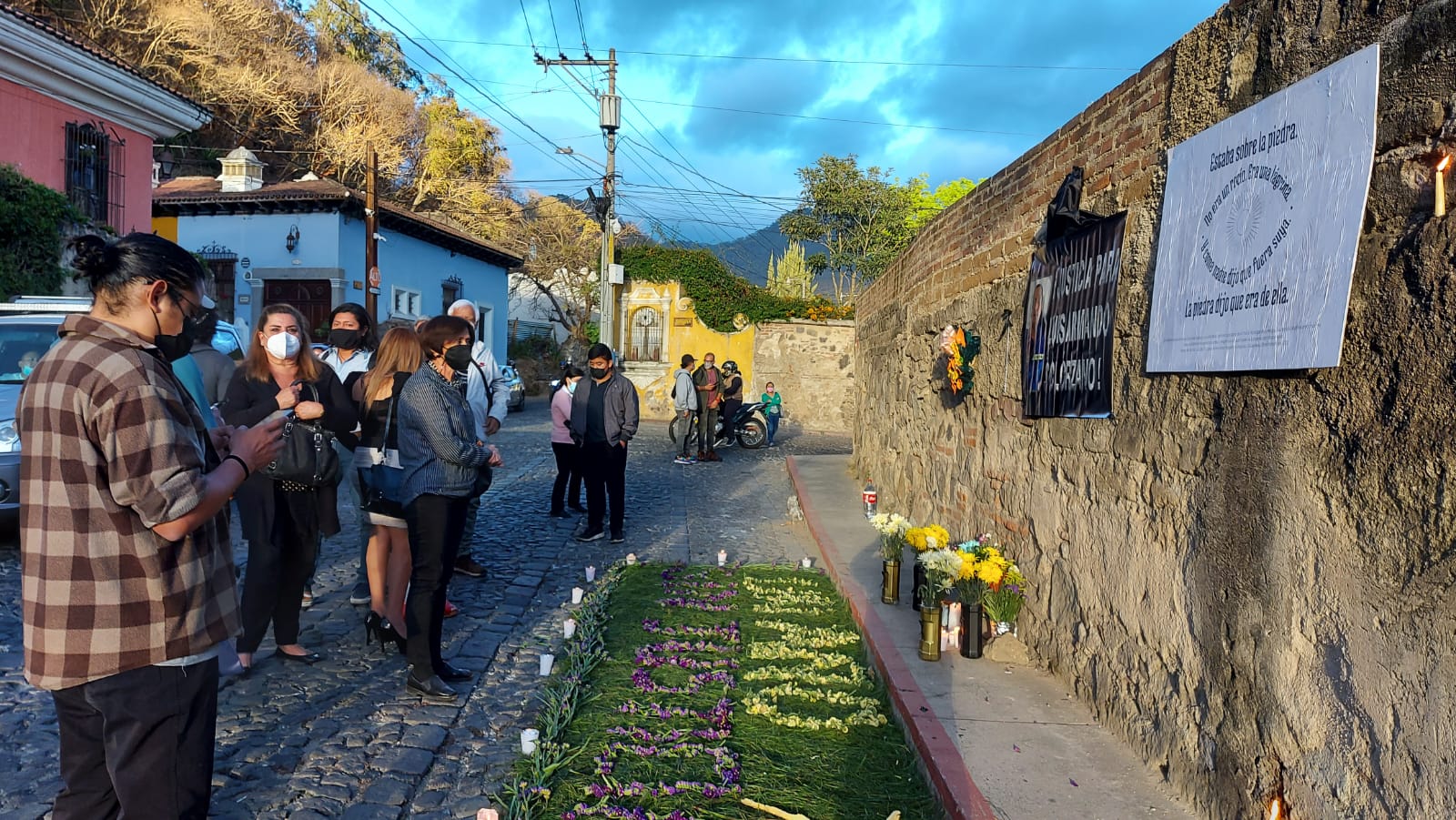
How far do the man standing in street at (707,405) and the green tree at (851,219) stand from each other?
2305 centimetres

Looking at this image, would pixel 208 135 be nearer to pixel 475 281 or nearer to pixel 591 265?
pixel 475 281

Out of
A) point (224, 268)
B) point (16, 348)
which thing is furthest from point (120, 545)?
point (224, 268)

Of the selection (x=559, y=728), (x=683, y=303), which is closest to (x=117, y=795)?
(x=559, y=728)

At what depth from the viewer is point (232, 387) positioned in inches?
182

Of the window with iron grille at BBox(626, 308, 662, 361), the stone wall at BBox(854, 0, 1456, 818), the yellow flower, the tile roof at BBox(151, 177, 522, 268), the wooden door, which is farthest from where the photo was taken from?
the window with iron grille at BBox(626, 308, 662, 361)

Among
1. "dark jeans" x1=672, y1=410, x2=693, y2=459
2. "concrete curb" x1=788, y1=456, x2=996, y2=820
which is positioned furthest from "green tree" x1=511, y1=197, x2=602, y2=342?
"concrete curb" x1=788, y1=456, x2=996, y2=820

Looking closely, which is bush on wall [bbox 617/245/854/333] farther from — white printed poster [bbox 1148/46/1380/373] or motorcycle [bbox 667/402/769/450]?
white printed poster [bbox 1148/46/1380/373]

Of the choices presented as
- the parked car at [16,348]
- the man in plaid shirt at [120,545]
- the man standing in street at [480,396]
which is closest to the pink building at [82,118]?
the parked car at [16,348]

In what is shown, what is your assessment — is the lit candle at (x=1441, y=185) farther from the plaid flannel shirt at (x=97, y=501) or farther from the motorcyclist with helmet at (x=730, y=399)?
the motorcyclist with helmet at (x=730, y=399)

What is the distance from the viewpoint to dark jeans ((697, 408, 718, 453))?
1573 centimetres

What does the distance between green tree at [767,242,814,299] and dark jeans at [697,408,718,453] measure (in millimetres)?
16788

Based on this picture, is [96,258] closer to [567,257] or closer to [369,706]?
[369,706]

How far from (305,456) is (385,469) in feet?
2.90

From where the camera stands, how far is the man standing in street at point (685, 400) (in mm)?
14798
